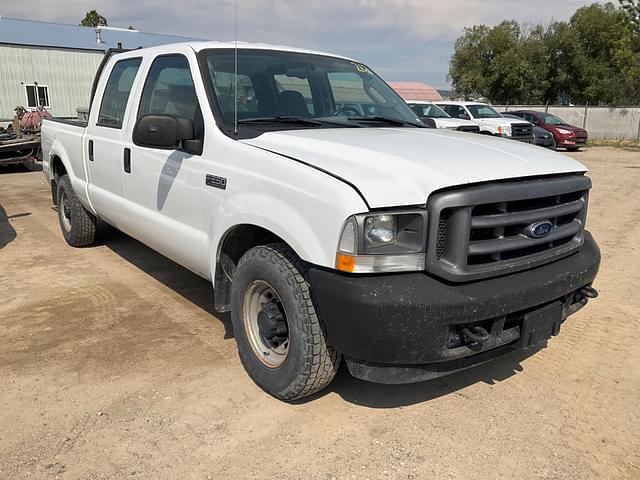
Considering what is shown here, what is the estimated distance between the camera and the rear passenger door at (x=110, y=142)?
472cm

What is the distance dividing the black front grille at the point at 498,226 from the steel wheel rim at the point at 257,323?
1006mm

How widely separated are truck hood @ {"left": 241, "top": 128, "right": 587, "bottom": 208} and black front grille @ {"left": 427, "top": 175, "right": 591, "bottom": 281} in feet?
0.26

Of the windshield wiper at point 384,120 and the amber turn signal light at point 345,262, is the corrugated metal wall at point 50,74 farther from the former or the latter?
the amber turn signal light at point 345,262

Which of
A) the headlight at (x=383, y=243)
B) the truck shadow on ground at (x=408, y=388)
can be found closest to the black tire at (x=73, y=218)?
the truck shadow on ground at (x=408, y=388)

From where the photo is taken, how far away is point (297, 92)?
405 centimetres

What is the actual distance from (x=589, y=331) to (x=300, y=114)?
2.67 meters

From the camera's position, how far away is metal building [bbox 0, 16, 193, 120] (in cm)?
2781

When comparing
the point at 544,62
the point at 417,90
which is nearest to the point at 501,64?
the point at 544,62

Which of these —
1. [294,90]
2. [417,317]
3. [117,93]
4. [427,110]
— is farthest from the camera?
[427,110]

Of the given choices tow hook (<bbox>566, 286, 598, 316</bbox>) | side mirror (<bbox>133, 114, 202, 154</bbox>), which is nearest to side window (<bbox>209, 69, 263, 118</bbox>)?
side mirror (<bbox>133, 114, 202, 154</bbox>)

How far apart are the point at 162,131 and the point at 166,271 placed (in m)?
2.55

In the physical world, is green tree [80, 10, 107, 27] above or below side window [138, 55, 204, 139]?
above

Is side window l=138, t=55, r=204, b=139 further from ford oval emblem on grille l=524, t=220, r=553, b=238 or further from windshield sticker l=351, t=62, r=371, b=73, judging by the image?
ford oval emblem on grille l=524, t=220, r=553, b=238

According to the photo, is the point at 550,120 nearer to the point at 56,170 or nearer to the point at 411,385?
the point at 56,170
